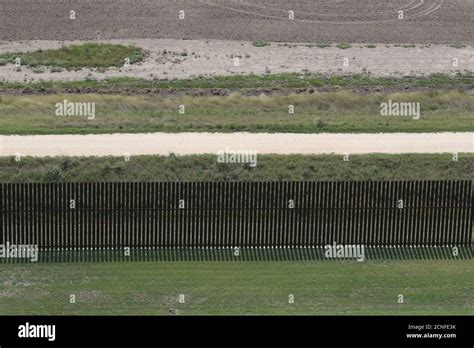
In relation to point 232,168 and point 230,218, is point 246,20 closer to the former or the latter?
point 232,168

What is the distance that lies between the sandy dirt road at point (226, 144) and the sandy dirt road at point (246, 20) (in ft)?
46.9

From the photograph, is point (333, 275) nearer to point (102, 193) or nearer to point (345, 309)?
point (345, 309)

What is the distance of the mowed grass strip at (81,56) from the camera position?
43.4m

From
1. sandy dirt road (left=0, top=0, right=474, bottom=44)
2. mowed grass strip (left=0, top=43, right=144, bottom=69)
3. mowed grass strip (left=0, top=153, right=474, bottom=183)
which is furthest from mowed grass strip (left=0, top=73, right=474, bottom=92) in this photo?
mowed grass strip (left=0, top=153, right=474, bottom=183)

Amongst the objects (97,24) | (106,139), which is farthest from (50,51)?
(106,139)

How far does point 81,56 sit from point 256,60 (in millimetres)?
7109

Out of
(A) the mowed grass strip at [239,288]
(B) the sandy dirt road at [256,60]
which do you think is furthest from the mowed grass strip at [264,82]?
(A) the mowed grass strip at [239,288]

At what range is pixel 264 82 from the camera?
41688mm

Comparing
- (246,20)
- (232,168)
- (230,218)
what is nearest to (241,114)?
(232,168)

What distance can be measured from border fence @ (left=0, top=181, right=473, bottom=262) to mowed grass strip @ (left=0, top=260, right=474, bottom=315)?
2.54 feet

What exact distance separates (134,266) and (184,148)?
758 centimetres

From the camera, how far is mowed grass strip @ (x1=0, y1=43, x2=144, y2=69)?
4338 centimetres

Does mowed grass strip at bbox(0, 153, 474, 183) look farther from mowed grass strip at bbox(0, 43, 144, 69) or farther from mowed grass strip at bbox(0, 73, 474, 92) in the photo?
mowed grass strip at bbox(0, 43, 144, 69)

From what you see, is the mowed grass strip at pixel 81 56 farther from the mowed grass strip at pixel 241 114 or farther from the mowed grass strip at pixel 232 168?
the mowed grass strip at pixel 232 168
